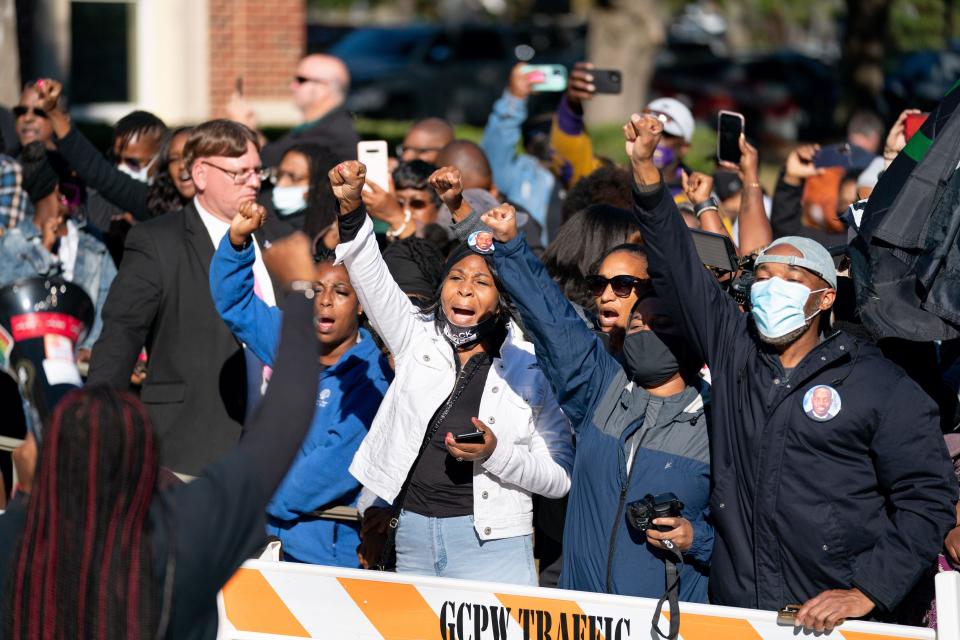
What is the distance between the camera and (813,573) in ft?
13.3

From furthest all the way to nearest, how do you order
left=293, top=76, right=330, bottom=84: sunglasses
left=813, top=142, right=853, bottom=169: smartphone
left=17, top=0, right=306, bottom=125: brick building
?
left=17, top=0, right=306, bottom=125: brick building, left=293, top=76, right=330, bottom=84: sunglasses, left=813, top=142, right=853, bottom=169: smartphone

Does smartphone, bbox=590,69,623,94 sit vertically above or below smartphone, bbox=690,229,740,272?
above

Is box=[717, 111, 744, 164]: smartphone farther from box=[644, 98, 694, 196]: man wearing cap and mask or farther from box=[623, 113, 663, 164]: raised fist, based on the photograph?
box=[623, 113, 663, 164]: raised fist

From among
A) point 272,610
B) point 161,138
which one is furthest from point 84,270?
point 272,610

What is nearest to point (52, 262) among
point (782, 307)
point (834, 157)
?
point (834, 157)

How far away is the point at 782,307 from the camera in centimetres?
410

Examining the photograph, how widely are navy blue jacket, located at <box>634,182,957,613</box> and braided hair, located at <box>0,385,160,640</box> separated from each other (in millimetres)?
1931

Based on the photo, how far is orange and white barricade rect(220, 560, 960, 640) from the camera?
4.00m

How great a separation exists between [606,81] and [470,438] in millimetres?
3763

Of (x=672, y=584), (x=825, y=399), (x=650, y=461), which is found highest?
(x=825, y=399)

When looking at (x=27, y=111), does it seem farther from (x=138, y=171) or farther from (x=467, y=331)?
(x=467, y=331)

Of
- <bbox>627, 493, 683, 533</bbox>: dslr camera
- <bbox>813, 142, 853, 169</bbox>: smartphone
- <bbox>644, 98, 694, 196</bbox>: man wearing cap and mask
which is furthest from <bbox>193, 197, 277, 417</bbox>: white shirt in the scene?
<bbox>813, 142, 853, 169</bbox>: smartphone

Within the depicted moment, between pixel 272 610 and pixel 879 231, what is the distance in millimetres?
2342

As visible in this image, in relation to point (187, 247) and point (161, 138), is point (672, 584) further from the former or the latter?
point (161, 138)
